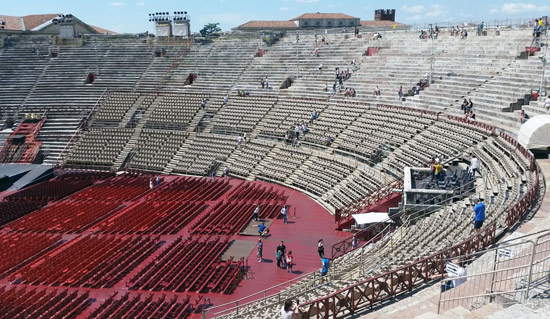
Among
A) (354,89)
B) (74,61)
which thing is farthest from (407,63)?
(74,61)

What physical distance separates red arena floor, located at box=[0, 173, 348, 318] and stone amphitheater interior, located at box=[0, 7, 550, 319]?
13cm

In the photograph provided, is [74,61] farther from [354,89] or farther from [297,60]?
[354,89]

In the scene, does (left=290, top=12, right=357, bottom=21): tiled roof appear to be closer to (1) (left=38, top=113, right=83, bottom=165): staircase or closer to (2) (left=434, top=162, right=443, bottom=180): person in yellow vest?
(1) (left=38, top=113, right=83, bottom=165): staircase

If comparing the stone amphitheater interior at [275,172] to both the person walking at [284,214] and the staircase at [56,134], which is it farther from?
the person walking at [284,214]

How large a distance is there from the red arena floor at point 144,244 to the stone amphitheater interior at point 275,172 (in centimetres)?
13

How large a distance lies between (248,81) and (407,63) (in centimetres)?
1610

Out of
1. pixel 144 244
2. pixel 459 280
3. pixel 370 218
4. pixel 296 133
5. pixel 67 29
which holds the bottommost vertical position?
pixel 144 244

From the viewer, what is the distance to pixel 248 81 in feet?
169

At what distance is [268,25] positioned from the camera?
10212 cm

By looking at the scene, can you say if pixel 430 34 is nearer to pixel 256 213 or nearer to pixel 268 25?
pixel 256 213

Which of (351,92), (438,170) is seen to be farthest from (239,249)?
(351,92)

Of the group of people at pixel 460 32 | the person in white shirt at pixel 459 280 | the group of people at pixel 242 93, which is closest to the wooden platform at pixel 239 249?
the person in white shirt at pixel 459 280

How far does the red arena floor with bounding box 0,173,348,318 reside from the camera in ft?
65.1

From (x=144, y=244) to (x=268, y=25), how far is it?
3270 inches
